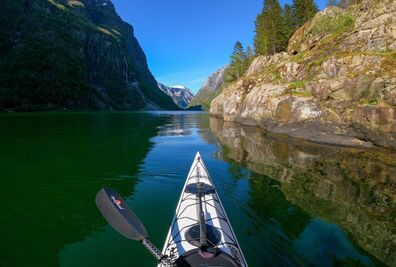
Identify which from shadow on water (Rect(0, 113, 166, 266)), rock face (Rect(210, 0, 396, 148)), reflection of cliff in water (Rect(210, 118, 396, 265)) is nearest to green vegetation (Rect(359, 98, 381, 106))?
rock face (Rect(210, 0, 396, 148))

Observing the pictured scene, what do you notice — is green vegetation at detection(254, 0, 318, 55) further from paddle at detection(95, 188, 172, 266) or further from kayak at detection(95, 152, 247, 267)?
paddle at detection(95, 188, 172, 266)

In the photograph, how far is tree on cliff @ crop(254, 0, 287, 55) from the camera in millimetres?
57000

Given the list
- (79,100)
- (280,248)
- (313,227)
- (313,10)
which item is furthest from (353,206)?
(79,100)

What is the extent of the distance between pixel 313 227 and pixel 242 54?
72.9 metres

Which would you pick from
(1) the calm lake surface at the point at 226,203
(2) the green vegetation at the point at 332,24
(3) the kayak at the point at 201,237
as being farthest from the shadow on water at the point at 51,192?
(2) the green vegetation at the point at 332,24

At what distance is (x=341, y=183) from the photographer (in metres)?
11.6

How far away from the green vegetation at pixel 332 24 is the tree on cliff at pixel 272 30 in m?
17.7

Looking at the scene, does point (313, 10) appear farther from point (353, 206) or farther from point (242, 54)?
point (353, 206)

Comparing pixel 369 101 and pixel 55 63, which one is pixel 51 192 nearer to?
pixel 369 101

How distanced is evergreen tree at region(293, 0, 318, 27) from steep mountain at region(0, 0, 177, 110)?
294ft

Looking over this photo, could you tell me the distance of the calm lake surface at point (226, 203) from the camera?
6062 millimetres

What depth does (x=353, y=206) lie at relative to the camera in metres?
9.03

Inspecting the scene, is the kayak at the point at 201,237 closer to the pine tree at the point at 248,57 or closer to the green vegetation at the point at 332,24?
the green vegetation at the point at 332,24

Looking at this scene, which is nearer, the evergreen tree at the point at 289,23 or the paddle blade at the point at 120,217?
the paddle blade at the point at 120,217
